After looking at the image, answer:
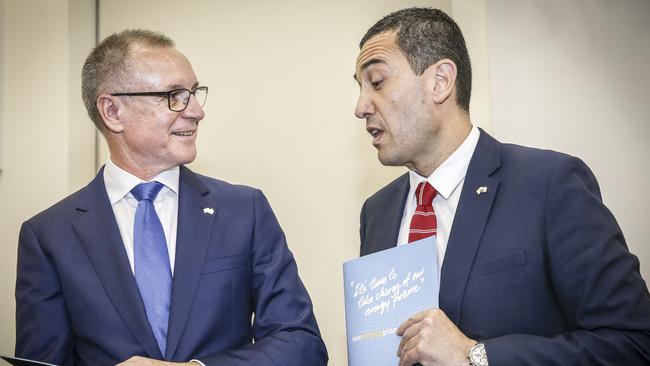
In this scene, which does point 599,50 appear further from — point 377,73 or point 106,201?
point 106,201

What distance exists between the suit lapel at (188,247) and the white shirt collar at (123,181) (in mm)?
33

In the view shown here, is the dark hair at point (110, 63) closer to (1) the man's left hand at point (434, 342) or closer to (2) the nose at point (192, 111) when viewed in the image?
(2) the nose at point (192, 111)

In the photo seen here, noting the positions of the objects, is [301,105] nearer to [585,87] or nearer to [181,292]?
[585,87]

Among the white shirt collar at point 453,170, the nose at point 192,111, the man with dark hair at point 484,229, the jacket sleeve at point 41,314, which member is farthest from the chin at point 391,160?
the jacket sleeve at point 41,314

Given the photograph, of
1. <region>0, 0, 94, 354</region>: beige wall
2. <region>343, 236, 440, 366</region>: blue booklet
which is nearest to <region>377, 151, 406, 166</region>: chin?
<region>343, 236, 440, 366</region>: blue booklet

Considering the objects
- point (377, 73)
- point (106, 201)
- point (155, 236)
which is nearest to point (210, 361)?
point (155, 236)

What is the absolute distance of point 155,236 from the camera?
233cm

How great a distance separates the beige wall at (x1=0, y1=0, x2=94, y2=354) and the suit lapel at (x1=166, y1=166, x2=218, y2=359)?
1690 mm

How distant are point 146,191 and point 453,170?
0.98 meters

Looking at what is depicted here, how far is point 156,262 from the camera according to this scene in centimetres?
230

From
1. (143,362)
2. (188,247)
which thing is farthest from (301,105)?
(143,362)

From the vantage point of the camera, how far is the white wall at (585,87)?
308 cm

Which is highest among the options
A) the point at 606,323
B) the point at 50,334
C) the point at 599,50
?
the point at 599,50

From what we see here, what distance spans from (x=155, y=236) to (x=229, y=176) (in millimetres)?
1545
